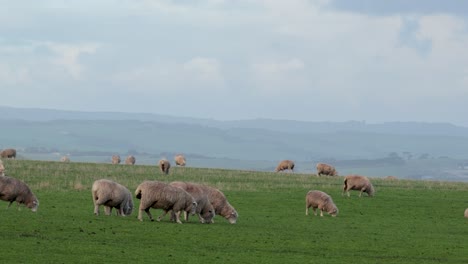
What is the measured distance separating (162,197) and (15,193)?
5.32 meters

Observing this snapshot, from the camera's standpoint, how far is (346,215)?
129ft

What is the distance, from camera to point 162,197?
3005 centimetres

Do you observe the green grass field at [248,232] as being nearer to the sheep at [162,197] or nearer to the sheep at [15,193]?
the sheep at [15,193]

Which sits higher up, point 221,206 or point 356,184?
point 356,184

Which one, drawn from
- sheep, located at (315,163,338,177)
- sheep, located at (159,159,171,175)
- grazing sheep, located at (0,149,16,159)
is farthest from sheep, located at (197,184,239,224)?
grazing sheep, located at (0,149,16,159)

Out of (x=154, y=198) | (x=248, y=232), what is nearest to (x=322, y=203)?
(x=248, y=232)

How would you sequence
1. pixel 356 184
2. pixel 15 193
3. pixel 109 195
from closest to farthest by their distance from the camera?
1. pixel 109 195
2. pixel 15 193
3. pixel 356 184

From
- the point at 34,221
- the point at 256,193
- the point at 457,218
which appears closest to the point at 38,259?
the point at 34,221

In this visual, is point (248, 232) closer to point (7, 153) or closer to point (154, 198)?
point (154, 198)

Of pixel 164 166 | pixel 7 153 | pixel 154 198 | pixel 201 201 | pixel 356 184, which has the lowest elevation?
pixel 154 198

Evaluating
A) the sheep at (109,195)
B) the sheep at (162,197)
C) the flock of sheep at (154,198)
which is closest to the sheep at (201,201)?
the flock of sheep at (154,198)

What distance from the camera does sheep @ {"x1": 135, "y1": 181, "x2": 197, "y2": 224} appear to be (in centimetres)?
3000

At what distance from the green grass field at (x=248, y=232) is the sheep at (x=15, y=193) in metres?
0.33

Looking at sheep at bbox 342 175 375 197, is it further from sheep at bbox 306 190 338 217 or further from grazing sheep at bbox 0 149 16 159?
grazing sheep at bbox 0 149 16 159
